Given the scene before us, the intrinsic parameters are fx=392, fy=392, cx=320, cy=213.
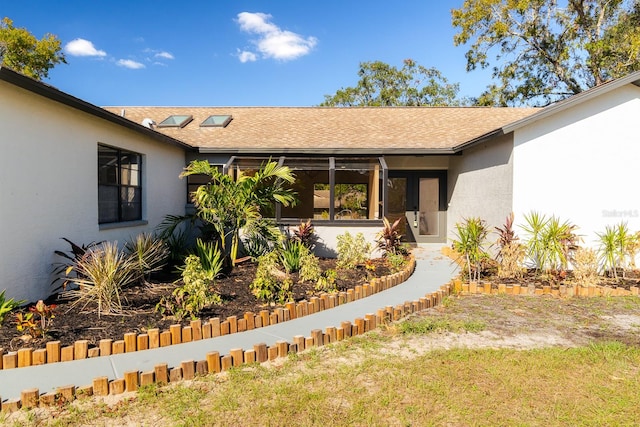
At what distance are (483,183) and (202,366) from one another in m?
8.55

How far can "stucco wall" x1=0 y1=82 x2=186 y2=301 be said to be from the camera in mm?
5184

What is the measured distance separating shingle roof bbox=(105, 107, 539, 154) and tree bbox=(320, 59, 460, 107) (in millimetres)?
20397

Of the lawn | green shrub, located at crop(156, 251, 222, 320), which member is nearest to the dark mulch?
green shrub, located at crop(156, 251, 222, 320)

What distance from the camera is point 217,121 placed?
533 inches

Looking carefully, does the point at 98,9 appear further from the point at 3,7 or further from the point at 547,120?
the point at 547,120

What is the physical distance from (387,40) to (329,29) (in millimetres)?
4514

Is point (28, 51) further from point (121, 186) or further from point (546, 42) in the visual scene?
point (546, 42)

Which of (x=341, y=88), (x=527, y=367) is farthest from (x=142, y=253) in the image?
(x=341, y=88)

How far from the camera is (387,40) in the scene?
27250mm

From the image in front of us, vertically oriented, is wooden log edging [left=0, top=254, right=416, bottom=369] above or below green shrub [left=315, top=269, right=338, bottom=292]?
below

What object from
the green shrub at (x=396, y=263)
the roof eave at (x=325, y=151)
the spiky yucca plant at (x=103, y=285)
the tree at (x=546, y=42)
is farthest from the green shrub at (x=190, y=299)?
the tree at (x=546, y=42)

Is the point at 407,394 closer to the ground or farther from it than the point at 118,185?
closer to the ground

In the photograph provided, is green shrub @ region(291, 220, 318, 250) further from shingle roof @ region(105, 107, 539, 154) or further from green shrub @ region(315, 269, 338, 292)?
green shrub @ region(315, 269, 338, 292)

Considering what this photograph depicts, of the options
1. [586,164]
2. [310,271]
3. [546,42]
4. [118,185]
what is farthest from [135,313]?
[546,42]
